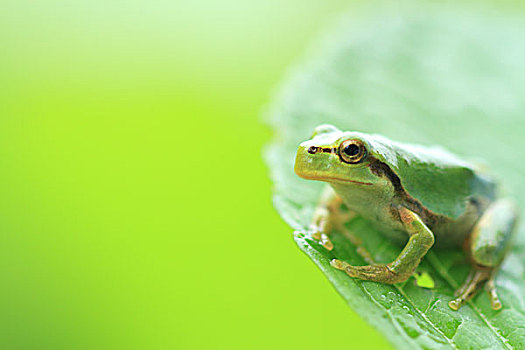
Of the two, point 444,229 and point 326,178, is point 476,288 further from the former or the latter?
point 326,178

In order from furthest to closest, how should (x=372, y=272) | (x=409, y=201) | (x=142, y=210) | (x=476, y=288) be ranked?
(x=142, y=210)
(x=409, y=201)
(x=476, y=288)
(x=372, y=272)

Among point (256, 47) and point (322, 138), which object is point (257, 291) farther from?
point (256, 47)

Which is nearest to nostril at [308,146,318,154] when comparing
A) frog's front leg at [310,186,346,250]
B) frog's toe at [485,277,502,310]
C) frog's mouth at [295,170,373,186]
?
frog's mouth at [295,170,373,186]

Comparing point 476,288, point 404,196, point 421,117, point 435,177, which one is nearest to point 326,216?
point 404,196

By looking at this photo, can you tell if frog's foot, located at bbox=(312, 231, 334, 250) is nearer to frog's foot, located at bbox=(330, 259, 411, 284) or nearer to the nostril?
frog's foot, located at bbox=(330, 259, 411, 284)

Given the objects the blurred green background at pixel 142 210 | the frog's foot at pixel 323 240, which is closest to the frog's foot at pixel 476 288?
the frog's foot at pixel 323 240

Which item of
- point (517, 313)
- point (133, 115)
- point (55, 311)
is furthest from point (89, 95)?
point (517, 313)
